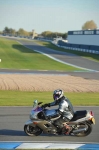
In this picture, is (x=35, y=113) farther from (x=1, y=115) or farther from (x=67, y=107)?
(x=1, y=115)

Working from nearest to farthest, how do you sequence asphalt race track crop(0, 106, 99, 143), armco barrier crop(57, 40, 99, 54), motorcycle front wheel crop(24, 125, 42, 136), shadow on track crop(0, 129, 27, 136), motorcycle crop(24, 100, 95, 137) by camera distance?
asphalt race track crop(0, 106, 99, 143)
motorcycle crop(24, 100, 95, 137)
motorcycle front wheel crop(24, 125, 42, 136)
shadow on track crop(0, 129, 27, 136)
armco barrier crop(57, 40, 99, 54)

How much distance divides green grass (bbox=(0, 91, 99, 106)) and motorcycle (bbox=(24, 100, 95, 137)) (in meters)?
6.51

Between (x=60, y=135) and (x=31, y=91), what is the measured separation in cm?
1127

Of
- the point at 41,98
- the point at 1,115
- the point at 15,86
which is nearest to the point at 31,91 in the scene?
the point at 15,86

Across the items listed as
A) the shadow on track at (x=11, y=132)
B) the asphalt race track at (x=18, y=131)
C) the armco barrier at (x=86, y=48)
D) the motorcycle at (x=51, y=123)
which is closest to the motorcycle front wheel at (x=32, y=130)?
the motorcycle at (x=51, y=123)

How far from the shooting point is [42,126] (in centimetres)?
1185

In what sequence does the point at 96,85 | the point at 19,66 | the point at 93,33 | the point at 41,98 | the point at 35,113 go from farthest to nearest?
the point at 93,33 → the point at 19,66 → the point at 96,85 → the point at 41,98 → the point at 35,113

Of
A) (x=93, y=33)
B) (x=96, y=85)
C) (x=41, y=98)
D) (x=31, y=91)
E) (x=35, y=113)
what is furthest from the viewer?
(x=93, y=33)

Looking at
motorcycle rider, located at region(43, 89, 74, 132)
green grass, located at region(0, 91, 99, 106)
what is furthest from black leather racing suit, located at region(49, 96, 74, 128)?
green grass, located at region(0, 91, 99, 106)

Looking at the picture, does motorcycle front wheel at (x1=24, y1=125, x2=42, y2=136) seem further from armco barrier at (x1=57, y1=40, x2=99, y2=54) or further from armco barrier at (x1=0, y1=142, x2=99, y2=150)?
armco barrier at (x1=57, y1=40, x2=99, y2=54)

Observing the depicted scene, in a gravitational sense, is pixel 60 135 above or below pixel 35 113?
below

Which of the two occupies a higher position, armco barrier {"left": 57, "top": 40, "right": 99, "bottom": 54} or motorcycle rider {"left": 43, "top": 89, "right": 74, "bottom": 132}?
motorcycle rider {"left": 43, "top": 89, "right": 74, "bottom": 132}

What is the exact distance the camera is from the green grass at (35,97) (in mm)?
19000

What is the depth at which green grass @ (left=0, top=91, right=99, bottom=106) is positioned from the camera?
19.0 meters
